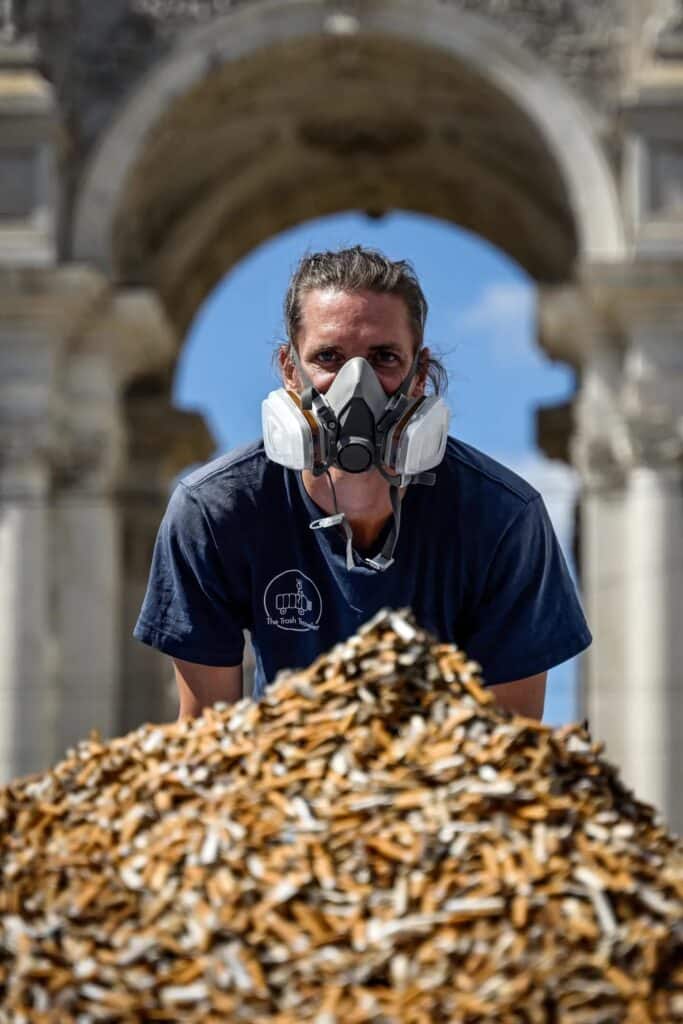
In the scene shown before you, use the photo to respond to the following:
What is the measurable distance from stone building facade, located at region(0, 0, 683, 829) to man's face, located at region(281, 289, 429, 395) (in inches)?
600

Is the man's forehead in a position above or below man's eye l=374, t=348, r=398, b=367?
above

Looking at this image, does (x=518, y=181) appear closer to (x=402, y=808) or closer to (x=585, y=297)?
(x=585, y=297)

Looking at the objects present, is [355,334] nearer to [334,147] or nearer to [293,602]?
[293,602]

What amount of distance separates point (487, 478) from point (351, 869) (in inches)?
64.4

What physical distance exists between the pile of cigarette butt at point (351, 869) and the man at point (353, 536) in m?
0.81

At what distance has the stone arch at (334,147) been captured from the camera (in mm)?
22141

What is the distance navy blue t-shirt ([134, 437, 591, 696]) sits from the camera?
4766mm

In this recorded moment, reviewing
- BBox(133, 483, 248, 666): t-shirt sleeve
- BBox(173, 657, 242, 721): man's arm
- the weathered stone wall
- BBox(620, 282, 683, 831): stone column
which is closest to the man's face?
BBox(133, 483, 248, 666): t-shirt sleeve

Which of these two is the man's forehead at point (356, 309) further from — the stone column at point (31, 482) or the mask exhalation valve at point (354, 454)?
the stone column at point (31, 482)

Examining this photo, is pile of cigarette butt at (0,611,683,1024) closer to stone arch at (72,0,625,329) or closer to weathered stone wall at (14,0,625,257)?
stone arch at (72,0,625,329)

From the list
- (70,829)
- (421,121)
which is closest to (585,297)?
(421,121)

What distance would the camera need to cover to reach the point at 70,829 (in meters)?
3.76

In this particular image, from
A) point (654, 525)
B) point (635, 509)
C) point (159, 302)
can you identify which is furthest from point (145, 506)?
point (654, 525)

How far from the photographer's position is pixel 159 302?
22781 millimetres
